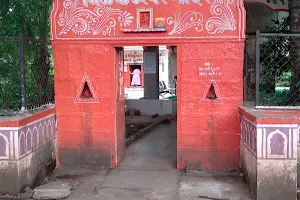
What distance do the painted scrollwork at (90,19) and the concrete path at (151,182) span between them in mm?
2387

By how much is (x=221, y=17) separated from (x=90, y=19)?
2.18m

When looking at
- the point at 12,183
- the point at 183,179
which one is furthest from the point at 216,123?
the point at 12,183

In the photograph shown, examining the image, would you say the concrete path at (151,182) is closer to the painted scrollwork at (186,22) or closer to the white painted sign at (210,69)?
the white painted sign at (210,69)

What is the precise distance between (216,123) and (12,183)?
10.7 feet

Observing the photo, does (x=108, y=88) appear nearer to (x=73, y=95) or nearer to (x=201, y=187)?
(x=73, y=95)

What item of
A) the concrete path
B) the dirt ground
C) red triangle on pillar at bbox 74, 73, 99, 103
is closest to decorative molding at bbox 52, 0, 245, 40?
red triangle on pillar at bbox 74, 73, 99, 103

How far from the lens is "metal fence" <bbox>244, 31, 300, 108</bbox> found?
5586 mm

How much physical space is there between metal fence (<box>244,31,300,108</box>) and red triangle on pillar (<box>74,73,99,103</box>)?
2.66m

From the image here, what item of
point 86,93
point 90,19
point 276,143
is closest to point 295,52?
point 276,143

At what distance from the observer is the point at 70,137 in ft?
20.7

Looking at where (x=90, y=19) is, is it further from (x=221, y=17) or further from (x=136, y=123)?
(x=136, y=123)

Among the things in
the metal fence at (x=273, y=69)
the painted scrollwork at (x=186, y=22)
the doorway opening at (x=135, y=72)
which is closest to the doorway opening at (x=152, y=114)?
the painted scrollwork at (x=186, y=22)

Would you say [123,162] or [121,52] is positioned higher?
[121,52]

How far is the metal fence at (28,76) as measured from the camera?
6.21 meters
